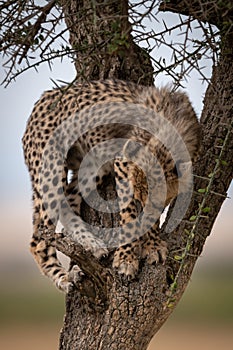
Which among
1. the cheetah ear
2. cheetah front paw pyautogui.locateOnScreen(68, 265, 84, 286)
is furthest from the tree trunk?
the cheetah ear

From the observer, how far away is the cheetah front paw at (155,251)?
10.4ft

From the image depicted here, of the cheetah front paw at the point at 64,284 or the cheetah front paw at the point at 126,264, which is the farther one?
the cheetah front paw at the point at 64,284

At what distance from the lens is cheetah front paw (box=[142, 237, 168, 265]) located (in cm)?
316

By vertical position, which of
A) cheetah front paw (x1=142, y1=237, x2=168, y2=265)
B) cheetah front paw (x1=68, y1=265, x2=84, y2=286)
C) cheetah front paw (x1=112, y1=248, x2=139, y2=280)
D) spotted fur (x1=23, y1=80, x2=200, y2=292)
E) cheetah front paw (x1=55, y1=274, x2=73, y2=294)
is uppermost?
spotted fur (x1=23, y1=80, x2=200, y2=292)

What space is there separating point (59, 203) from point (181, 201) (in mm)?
522

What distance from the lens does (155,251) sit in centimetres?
317

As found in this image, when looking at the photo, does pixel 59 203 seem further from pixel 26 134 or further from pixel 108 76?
pixel 108 76

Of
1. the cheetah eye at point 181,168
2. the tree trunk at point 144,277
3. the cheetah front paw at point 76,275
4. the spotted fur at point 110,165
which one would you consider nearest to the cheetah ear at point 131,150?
the spotted fur at point 110,165

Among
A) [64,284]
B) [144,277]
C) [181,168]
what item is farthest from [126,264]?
[181,168]

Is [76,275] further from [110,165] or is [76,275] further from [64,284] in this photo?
[110,165]

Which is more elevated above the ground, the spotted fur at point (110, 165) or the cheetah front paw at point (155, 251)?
A: the spotted fur at point (110, 165)

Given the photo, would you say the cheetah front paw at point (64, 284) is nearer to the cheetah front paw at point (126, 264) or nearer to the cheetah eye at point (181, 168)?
the cheetah front paw at point (126, 264)

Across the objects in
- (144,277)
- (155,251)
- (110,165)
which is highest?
(110,165)

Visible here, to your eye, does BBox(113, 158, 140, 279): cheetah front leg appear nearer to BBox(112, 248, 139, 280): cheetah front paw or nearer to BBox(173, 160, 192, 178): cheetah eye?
BBox(112, 248, 139, 280): cheetah front paw
